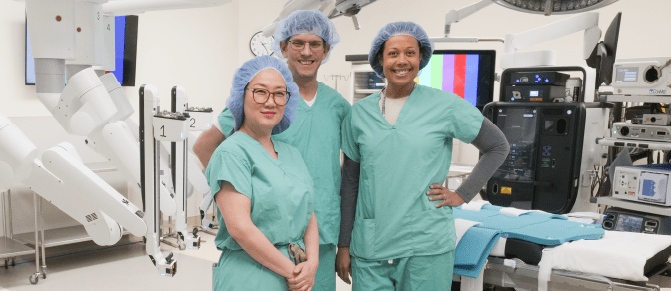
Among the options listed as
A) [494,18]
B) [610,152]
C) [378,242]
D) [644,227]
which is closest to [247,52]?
[494,18]

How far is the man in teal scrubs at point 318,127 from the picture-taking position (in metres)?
1.84

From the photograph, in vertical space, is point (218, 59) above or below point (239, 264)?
above

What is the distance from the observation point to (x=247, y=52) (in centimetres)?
650

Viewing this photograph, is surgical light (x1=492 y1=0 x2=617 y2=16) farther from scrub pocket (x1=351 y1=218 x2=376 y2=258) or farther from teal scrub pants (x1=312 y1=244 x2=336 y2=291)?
teal scrub pants (x1=312 y1=244 x2=336 y2=291)

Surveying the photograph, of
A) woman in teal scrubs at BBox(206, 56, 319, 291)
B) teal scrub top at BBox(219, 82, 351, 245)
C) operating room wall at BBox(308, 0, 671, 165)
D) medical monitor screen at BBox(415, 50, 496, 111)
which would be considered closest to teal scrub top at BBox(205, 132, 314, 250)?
woman in teal scrubs at BBox(206, 56, 319, 291)

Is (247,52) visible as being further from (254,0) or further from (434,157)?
(434,157)

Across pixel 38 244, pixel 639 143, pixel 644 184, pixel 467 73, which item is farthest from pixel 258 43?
pixel 644 184

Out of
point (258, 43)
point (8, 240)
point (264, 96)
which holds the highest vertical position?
point (258, 43)

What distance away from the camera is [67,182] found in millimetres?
2342

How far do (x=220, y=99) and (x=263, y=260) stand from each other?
5.07 metres

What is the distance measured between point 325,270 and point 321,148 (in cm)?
41

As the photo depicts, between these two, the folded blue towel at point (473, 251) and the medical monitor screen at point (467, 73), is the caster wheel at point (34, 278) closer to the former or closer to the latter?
the folded blue towel at point (473, 251)

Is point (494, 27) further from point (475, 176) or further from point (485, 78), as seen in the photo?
point (475, 176)

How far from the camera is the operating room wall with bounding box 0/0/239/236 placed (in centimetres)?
458
